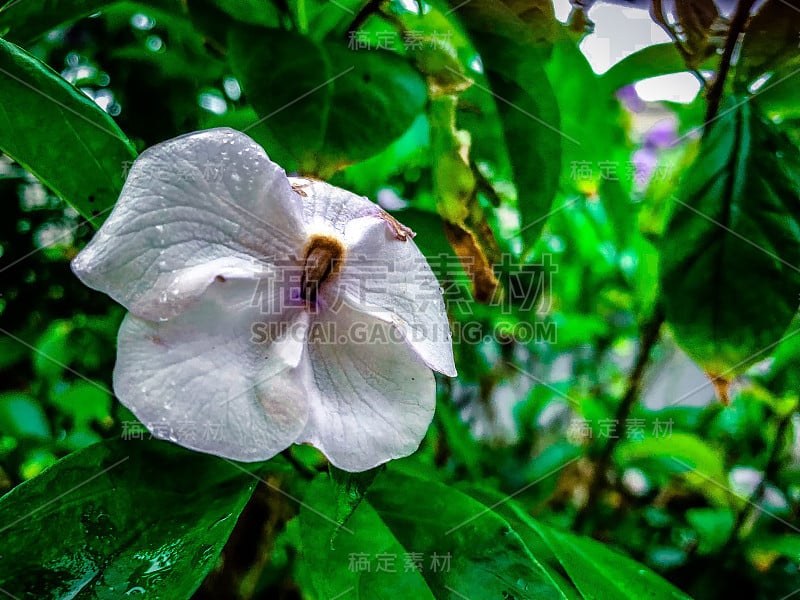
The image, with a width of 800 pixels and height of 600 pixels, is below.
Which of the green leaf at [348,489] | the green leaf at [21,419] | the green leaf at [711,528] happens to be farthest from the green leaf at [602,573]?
the green leaf at [21,419]

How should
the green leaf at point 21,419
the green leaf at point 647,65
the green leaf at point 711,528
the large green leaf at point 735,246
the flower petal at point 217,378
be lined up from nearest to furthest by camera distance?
the flower petal at point 217,378 → the large green leaf at point 735,246 → the green leaf at point 647,65 → the green leaf at point 21,419 → the green leaf at point 711,528

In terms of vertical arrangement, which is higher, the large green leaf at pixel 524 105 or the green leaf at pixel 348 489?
the large green leaf at pixel 524 105

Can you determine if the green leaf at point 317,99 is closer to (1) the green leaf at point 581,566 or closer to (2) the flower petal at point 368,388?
(2) the flower petal at point 368,388

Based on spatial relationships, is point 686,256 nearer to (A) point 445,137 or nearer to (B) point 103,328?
(A) point 445,137

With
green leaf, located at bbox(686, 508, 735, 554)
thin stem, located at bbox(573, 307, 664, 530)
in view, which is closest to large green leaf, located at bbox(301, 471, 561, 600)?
thin stem, located at bbox(573, 307, 664, 530)

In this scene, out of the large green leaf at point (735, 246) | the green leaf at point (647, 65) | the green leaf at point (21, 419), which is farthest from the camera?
the green leaf at point (21, 419)

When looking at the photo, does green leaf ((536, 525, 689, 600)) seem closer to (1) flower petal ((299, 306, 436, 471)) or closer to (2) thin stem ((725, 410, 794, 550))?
(1) flower petal ((299, 306, 436, 471))
